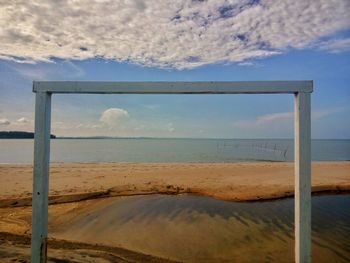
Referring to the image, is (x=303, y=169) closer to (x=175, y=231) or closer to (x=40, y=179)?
(x=40, y=179)

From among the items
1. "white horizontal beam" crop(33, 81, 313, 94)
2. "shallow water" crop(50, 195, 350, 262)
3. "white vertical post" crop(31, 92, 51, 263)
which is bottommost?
"shallow water" crop(50, 195, 350, 262)

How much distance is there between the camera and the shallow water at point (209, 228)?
664 centimetres

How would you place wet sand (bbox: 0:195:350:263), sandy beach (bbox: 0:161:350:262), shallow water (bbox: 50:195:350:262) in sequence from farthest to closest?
shallow water (bbox: 50:195:350:262) < wet sand (bbox: 0:195:350:263) < sandy beach (bbox: 0:161:350:262)

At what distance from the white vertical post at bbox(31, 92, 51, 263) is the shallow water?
10.3 ft

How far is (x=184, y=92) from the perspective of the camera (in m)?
3.85

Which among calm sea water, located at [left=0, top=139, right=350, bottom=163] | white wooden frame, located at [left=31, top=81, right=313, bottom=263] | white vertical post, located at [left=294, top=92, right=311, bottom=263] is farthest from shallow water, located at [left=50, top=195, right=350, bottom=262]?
calm sea water, located at [left=0, top=139, right=350, bottom=163]

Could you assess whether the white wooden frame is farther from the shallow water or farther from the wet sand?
the shallow water

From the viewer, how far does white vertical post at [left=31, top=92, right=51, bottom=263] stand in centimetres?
386

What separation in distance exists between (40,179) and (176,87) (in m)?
2.14

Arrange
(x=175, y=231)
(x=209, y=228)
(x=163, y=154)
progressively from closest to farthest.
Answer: (x=175, y=231) → (x=209, y=228) → (x=163, y=154)

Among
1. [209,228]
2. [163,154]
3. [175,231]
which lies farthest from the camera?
[163,154]

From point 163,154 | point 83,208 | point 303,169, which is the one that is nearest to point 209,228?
point 83,208

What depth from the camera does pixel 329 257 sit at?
6.51 metres

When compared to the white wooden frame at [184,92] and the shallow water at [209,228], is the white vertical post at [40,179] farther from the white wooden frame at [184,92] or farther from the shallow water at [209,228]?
the shallow water at [209,228]
